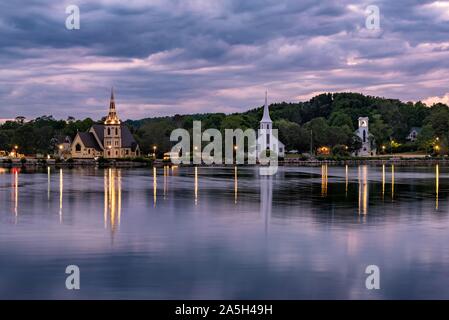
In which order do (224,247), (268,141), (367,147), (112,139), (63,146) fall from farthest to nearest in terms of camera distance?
(367,147) → (268,141) → (63,146) → (112,139) → (224,247)

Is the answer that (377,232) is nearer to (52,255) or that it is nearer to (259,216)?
(259,216)

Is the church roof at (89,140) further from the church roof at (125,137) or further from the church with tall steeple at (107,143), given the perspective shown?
the church roof at (125,137)

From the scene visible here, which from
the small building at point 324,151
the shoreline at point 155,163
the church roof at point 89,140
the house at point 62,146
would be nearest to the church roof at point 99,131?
the church roof at point 89,140

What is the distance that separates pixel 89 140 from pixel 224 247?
459 ft

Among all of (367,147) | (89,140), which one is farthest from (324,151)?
(89,140)

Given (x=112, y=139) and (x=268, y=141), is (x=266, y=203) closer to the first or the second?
(x=112, y=139)

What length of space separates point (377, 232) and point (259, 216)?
8416mm

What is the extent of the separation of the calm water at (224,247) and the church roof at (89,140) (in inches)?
4553

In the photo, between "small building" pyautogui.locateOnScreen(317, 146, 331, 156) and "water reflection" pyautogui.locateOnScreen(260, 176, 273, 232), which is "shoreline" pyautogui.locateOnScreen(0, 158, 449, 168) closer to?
"small building" pyautogui.locateOnScreen(317, 146, 331, 156)

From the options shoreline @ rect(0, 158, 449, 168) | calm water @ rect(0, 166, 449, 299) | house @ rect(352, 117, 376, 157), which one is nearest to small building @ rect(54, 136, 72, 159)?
shoreline @ rect(0, 158, 449, 168)

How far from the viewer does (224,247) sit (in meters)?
25.3

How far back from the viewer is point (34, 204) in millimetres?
42500

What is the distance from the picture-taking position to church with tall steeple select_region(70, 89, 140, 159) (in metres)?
160

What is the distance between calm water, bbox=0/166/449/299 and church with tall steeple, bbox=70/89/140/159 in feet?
378
